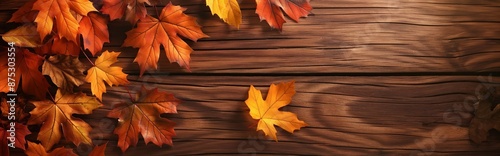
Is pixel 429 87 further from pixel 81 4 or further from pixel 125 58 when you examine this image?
pixel 81 4

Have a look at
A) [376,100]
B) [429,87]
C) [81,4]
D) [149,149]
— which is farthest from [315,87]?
[81,4]

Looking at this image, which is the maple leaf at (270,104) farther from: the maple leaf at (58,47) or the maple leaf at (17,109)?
the maple leaf at (17,109)

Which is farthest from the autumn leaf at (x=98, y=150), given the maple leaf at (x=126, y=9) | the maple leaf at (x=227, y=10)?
the maple leaf at (x=227, y=10)

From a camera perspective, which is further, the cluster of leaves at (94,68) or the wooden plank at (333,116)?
the wooden plank at (333,116)

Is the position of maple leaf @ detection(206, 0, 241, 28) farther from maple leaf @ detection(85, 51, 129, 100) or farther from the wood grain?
maple leaf @ detection(85, 51, 129, 100)

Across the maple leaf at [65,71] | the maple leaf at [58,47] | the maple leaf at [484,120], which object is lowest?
the maple leaf at [65,71]

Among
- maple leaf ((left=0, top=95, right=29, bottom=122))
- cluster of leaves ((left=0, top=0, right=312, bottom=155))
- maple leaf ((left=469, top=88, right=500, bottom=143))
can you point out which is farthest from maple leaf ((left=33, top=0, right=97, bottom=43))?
maple leaf ((left=469, top=88, right=500, bottom=143))

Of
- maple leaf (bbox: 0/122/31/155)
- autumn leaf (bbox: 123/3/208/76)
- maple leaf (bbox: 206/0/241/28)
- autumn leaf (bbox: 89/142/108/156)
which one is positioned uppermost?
maple leaf (bbox: 206/0/241/28)
